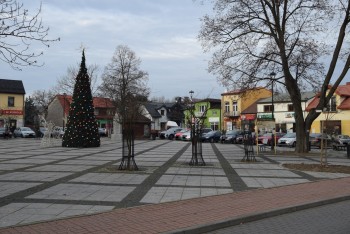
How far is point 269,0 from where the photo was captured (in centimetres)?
2909

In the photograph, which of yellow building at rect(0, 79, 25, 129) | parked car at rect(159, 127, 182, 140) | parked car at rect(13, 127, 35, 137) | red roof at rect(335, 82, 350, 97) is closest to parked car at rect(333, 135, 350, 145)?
red roof at rect(335, 82, 350, 97)

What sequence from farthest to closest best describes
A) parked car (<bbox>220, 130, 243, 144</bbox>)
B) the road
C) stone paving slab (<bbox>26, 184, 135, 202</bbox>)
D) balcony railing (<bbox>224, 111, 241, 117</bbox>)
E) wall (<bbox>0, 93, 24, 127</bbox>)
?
balcony railing (<bbox>224, 111, 241, 117</bbox>) → wall (<bbox>0, 93, 24, 127</bbox>) → parked car (<bbox>220, 130, 243, 144</bbox>) → stone paving slab (<bbox>26, 184, 135, 202</bbox>) → the road

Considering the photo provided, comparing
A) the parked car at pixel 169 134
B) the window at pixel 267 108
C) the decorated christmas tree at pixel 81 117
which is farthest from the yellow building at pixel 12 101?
the decorated christmas tree at pixel 81 117

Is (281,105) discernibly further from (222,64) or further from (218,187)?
(218,187)

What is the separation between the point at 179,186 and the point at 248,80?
19.1 m

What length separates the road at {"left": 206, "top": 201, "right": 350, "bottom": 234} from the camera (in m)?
7.86

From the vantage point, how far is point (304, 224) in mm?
8461

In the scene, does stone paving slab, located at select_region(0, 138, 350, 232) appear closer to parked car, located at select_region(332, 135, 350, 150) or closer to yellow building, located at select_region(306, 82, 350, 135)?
parked car, located at select_region(332, 135, 350, 150)

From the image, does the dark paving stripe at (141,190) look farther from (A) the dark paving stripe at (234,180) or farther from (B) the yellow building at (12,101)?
(B) the yellow building at (12,101)

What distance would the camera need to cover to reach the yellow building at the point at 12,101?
239 ft

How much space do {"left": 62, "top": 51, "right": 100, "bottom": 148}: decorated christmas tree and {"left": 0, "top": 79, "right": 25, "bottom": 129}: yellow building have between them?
4446cm

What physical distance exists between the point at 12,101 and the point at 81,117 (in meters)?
47.3

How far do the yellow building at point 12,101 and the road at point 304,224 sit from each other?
6917cm

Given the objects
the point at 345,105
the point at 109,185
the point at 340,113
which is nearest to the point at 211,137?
the point at 340,113
